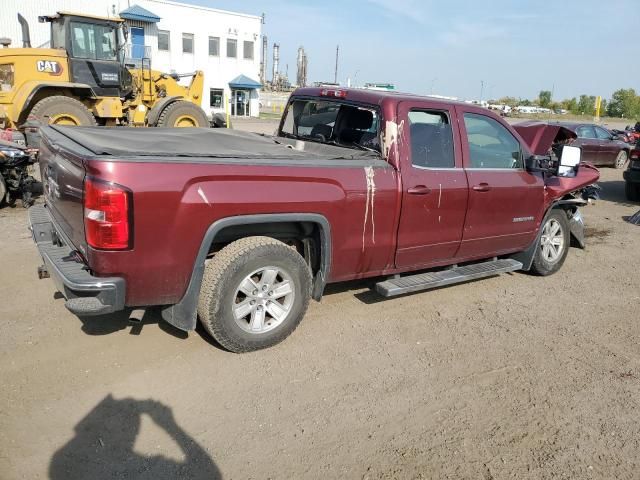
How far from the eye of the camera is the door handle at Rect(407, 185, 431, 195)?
14.4 ft

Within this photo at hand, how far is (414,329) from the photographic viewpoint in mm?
4562

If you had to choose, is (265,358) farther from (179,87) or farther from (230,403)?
(179,87)

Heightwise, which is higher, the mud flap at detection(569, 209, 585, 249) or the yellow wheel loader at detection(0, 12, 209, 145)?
the yellow wheel loader at detection(0, 12, 209, 145)

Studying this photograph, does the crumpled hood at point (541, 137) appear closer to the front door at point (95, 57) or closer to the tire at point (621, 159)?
the front door at point (95, 57)

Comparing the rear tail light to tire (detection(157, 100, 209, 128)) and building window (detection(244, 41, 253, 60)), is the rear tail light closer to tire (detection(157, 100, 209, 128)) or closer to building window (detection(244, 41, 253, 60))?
tire (detection(157, 100, 209, 128))

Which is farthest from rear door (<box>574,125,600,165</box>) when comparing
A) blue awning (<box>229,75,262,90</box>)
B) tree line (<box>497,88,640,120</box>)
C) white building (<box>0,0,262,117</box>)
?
tree line (<box>497,88,640,120</box>)

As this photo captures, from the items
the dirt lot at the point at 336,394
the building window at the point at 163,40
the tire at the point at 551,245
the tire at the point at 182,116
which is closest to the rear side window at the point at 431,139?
the dirt lot at the point at 336,394

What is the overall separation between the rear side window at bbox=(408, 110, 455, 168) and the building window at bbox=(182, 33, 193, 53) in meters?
33.5

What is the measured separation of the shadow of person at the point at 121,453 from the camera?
8.93 ft

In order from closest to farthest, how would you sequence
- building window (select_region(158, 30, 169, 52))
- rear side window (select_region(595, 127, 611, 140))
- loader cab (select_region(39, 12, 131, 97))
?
loader cab (select_region(39, 12, 131, 97))
rear side window (select_region(595, 127, 611, 140))
building window (select_region(158, 30, 169, 52))

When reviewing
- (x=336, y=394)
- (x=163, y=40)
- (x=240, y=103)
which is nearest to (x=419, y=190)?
(x=336, y=394)

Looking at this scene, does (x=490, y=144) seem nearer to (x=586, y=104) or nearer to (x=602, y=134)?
(x=602, y=134)

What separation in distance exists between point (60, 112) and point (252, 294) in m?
9.85

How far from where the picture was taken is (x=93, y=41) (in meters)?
12.7
